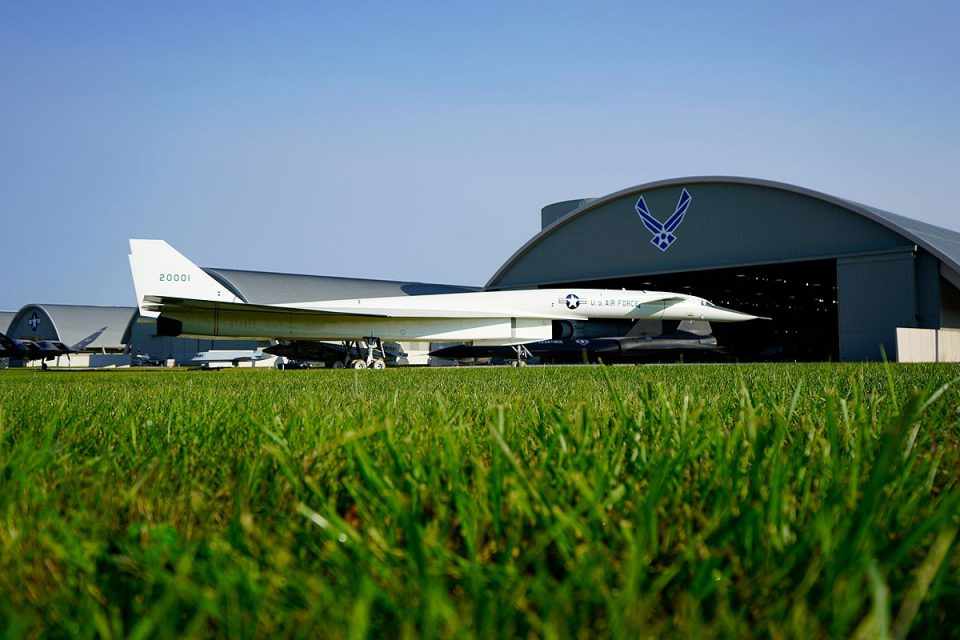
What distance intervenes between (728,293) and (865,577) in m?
36.2

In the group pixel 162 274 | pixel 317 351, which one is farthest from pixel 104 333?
pixel 162 274

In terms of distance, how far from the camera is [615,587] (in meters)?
0.84

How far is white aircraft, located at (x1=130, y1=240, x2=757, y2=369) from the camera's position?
64.1 feet

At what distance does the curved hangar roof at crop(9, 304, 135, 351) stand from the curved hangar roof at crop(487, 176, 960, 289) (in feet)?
112

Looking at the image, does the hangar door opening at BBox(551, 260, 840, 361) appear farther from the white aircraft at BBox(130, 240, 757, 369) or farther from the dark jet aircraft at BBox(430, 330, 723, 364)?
the white aircraft at BBox(130, 240, 757, 369)

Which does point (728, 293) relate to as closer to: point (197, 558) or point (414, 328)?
point (414, 328)

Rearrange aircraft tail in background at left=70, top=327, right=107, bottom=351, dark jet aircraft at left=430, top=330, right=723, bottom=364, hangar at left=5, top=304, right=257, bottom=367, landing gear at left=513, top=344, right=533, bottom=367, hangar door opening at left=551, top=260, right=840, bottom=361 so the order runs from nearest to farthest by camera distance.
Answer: landing gear at left=513, top=344, right=533, bottom=367 → dark jet aircraft at left=430, top=330, right=723, bottom=364 → hangar door opening at left=551, top=260, right=840, bottom=361 → hangar at left=5, top=304, right=257, bottom=367 → aircraft tail in background at left=70, top=327, right=107, bottom=351

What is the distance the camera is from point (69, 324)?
51.5m

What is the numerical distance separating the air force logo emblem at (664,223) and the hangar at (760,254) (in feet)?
0.14

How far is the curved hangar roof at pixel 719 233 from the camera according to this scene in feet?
75.7

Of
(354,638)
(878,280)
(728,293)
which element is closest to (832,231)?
(878,280)

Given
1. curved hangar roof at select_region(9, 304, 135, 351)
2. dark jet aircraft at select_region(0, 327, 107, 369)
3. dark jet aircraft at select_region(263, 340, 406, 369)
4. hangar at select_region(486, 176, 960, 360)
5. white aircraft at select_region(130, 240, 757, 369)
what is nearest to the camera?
white aircraft at select_region(130, 240, 757, 369)

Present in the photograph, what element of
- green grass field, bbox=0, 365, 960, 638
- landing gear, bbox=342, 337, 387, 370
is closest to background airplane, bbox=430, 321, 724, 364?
landing gear, bbox=342, 337, 387, 370

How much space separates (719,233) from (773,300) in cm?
1324
